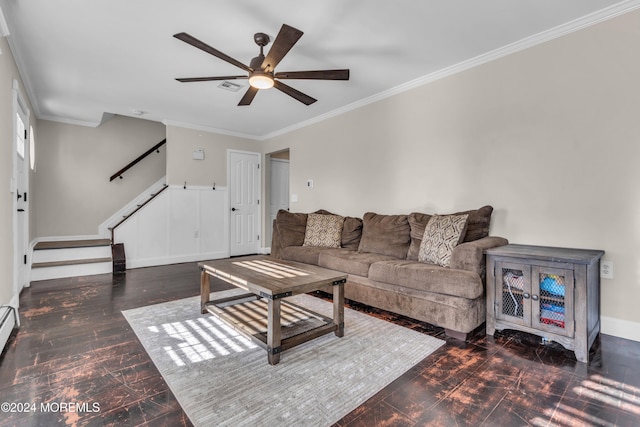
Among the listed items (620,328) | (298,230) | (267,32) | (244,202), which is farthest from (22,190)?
(620,328)

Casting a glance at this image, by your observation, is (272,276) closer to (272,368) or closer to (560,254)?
(272,368)

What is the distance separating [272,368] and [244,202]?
460 cm

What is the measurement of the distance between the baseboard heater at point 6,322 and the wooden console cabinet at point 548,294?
11.5ft

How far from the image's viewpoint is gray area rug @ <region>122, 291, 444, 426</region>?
1456 mm

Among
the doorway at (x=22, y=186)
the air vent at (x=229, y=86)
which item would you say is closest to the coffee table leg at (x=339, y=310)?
the air vent at (x=229, y=86)

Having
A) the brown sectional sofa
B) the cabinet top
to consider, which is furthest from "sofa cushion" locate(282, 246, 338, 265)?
the cabinet top

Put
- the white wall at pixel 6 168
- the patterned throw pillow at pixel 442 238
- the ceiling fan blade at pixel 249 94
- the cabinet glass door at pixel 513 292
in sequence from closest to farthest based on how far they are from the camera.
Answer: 1. the cabinet glass door at pixel 513 292
2. the white wall at pixel 6 168
3. the patterned throw pillow at pixel 442 238
4. the ceiling fan blade at pixel 249 94

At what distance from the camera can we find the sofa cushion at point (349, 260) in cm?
299

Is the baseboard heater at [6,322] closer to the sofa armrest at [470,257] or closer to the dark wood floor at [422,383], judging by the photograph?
the dark wood floor at [422,383]

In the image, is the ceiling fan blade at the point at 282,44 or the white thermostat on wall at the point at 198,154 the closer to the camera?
the ceiling fan blade at the point at 282,44

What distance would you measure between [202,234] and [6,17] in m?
3.80

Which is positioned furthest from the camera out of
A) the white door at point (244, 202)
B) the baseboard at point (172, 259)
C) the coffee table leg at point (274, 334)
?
the white door at point (244, 202)

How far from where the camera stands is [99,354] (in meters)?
2.02

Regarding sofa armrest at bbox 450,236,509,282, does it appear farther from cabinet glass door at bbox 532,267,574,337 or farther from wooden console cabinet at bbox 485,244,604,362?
cabinet glass door at bbox 532,267,574,337
